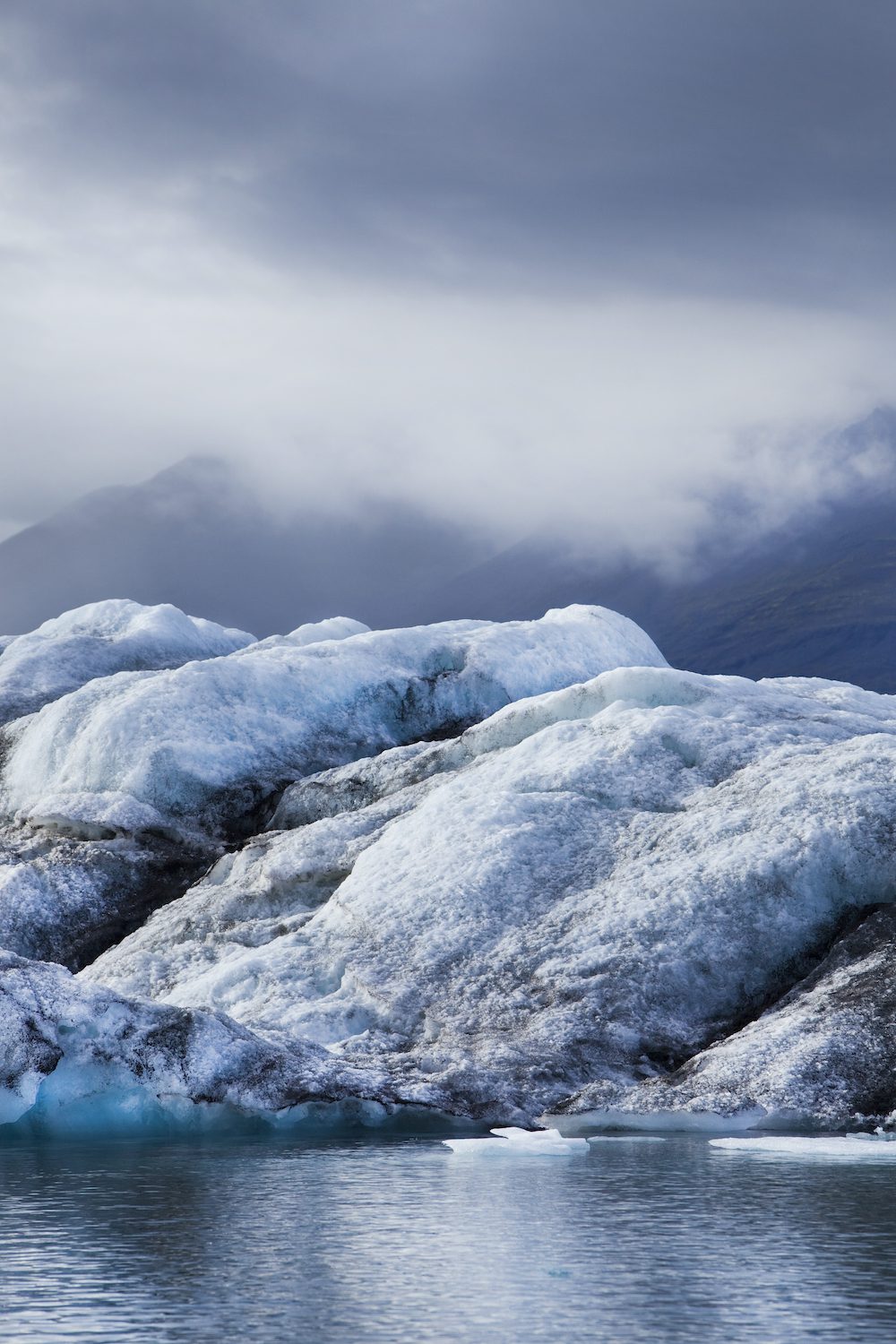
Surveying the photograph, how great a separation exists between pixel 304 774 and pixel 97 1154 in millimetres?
33965

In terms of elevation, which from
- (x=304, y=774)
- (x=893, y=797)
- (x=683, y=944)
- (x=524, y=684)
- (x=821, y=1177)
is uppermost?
(x=524, y=684)

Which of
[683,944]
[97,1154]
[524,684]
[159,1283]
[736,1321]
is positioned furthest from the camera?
[524,684]

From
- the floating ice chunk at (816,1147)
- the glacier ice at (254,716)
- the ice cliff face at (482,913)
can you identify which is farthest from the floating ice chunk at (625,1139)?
the glacier ice at (254,716)

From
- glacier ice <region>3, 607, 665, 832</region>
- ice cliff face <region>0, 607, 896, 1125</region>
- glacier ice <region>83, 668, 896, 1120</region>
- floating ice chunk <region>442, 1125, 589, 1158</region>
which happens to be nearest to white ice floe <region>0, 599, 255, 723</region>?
glacier ice <region>3, 607, 665, 832</region>

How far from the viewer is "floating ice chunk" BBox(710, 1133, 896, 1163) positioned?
1053 inches

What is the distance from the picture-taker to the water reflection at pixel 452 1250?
1514 centimetres

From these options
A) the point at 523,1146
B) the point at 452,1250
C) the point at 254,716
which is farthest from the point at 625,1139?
the point at 254,716

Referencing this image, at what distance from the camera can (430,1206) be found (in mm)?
22016

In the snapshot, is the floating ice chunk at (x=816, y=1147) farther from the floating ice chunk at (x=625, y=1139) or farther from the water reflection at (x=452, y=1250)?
the floating ice chunk at (x=625, y=1139)

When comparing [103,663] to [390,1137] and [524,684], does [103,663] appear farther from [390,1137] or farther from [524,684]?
[390,1137]

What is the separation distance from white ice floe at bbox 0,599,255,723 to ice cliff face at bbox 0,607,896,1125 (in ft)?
63.6

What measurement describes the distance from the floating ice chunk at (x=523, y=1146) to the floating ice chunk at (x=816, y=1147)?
9.51 feet

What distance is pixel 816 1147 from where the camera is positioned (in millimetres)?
26703

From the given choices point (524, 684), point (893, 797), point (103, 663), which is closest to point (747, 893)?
point (893, 797)
